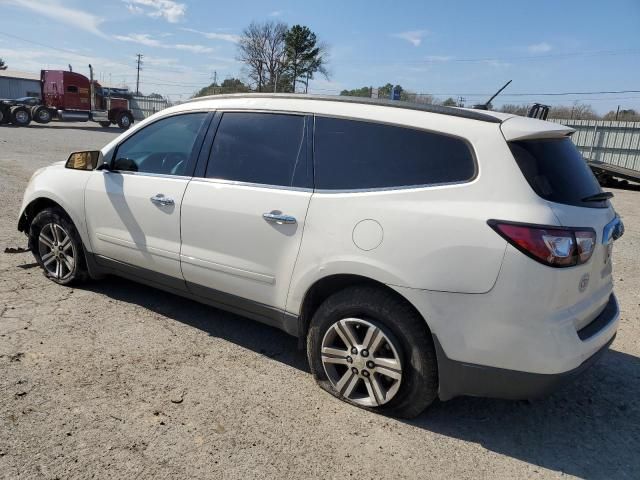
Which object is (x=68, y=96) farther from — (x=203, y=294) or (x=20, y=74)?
(x=20, y=74)

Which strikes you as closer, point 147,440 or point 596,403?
point 147,440

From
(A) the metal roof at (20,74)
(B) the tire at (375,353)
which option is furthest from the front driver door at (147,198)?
(A) the metal roof at (20,74)

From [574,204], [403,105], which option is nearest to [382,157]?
[403,105]

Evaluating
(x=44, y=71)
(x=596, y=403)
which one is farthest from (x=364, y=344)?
(x=44, y=71)

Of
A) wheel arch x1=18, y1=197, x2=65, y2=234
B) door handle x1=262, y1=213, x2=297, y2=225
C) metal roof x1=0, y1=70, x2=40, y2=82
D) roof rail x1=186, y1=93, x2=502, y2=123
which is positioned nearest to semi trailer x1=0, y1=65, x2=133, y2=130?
wheel arch x1=18, y1=197, x2=65, y2=234

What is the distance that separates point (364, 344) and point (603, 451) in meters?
1.39

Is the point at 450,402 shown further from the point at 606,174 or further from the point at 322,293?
the point at 606,174

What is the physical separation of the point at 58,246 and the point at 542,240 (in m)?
4.00

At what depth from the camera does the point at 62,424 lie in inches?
104

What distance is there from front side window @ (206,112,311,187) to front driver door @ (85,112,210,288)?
236 mm

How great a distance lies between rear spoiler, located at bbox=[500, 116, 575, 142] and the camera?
2.51 meters

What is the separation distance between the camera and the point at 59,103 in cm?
2767

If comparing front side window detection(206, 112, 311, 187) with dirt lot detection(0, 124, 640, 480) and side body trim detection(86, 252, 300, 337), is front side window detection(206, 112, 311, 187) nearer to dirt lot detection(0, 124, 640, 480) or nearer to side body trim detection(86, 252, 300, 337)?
side body trim detection(86, 252, 300, 337)

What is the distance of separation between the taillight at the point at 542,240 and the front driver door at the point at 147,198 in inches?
86.5
